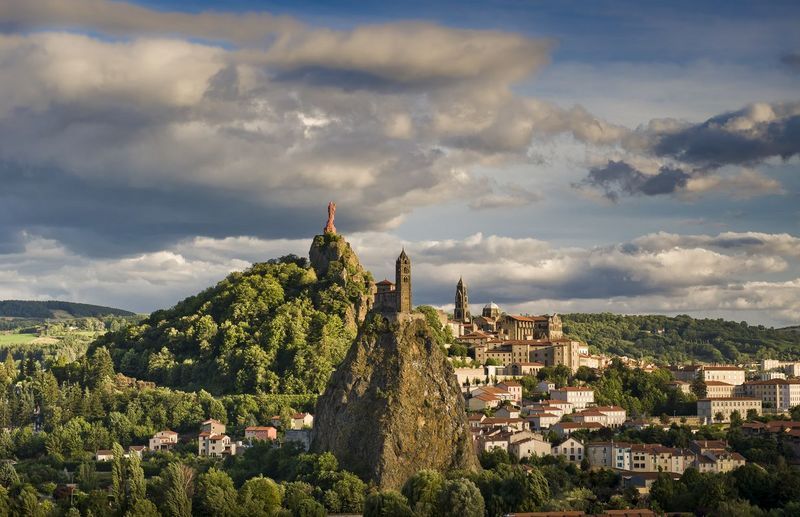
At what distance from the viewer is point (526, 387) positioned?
118 meters

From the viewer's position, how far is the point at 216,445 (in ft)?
336

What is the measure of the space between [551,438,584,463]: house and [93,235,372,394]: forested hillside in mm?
29496

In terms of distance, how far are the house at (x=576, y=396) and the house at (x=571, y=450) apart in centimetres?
1815

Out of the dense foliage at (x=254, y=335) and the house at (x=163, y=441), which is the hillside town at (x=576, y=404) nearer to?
the dense foliage at (x=254, y=335)

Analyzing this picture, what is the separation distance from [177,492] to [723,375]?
216 feet

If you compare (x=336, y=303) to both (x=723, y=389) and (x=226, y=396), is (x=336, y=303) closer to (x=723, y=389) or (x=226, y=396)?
(x=226, y=396)

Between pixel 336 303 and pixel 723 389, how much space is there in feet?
128

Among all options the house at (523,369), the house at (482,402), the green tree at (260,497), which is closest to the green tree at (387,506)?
the green tree at (260,497)

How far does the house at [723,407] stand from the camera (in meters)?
110

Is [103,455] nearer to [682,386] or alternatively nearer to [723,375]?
[682,386]

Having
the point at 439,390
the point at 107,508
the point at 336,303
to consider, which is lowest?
the point at 107,508

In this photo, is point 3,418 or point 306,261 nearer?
point 3,418

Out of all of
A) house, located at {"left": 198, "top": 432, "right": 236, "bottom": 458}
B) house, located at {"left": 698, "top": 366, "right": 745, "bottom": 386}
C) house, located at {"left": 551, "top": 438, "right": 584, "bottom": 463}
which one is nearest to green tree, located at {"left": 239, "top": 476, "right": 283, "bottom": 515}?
house, located at {"left": 198, "top": 432, "right": 236, "bottom": 458}

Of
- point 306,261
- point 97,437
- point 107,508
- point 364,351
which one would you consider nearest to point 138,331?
point 306,261
